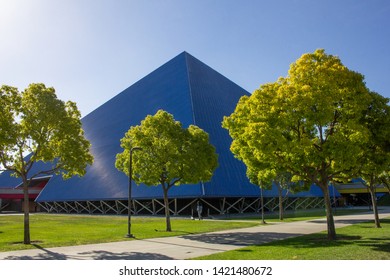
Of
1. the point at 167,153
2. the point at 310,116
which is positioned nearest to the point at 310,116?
the point at 310,116

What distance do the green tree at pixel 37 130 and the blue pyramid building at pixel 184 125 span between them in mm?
21659

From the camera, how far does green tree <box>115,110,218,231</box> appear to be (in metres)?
24.0

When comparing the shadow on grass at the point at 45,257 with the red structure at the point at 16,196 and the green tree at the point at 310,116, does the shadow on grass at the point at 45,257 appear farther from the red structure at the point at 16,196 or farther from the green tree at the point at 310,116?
the red structure at the point at 16,196

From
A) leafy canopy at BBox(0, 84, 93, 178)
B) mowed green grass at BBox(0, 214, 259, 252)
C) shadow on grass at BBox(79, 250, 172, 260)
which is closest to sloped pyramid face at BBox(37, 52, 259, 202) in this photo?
mowed green grass at BBox(0, 214, 259, 252)

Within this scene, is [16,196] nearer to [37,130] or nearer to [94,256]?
[37,130]

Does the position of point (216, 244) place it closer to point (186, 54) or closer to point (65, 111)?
point (65, 111)

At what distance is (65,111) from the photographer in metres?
19.5

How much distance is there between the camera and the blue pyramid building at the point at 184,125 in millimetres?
44875

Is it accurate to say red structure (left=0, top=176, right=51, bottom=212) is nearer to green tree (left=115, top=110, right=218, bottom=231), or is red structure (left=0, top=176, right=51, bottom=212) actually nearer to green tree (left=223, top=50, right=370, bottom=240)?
green tree (left=115, top=110, right=218, bottom=231)

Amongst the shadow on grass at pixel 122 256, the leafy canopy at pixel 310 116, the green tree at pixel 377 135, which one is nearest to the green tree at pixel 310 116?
the leafy canopy at pixel 310 116

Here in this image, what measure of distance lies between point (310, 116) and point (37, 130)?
14370mm

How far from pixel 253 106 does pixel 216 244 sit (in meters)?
6.98

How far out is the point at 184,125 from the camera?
146 ft
